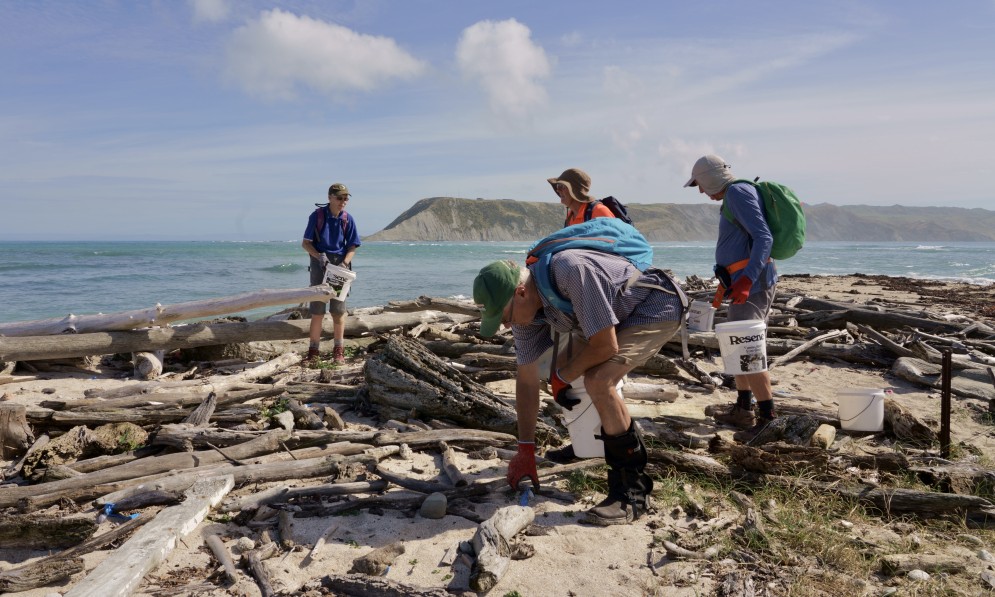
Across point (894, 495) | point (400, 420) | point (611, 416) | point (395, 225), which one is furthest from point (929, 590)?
point (395, 225)

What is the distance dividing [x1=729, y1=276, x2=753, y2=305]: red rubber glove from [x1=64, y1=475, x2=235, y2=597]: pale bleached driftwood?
3770 millimetres

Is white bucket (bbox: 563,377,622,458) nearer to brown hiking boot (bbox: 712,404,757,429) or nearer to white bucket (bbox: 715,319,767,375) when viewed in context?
white bucket (bbox: 715,319,767,375)

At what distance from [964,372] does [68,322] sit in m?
10.4

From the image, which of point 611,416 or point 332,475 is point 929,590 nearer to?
point 611,416

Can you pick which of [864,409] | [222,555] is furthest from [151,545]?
[864,409]

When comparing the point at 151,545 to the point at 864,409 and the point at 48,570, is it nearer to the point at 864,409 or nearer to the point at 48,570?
the point at 48,570

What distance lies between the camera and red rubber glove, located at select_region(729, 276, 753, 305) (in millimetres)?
4691

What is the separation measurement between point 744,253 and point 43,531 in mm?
4776

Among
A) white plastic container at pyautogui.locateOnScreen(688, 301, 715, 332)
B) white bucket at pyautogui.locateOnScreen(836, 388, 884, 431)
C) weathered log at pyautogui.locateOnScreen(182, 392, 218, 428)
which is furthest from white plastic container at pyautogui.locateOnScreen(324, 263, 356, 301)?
white bucket at pyautogui.locateOnScreen(836, 388, 884, 431)

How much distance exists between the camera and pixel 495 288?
319cm

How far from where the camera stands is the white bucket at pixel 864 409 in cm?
493

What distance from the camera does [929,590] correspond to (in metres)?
2.86

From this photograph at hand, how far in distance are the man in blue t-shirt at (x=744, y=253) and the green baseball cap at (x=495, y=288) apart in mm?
2277

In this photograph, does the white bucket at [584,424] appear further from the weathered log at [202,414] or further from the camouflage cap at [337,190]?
the camouflage cap at [337,190]
